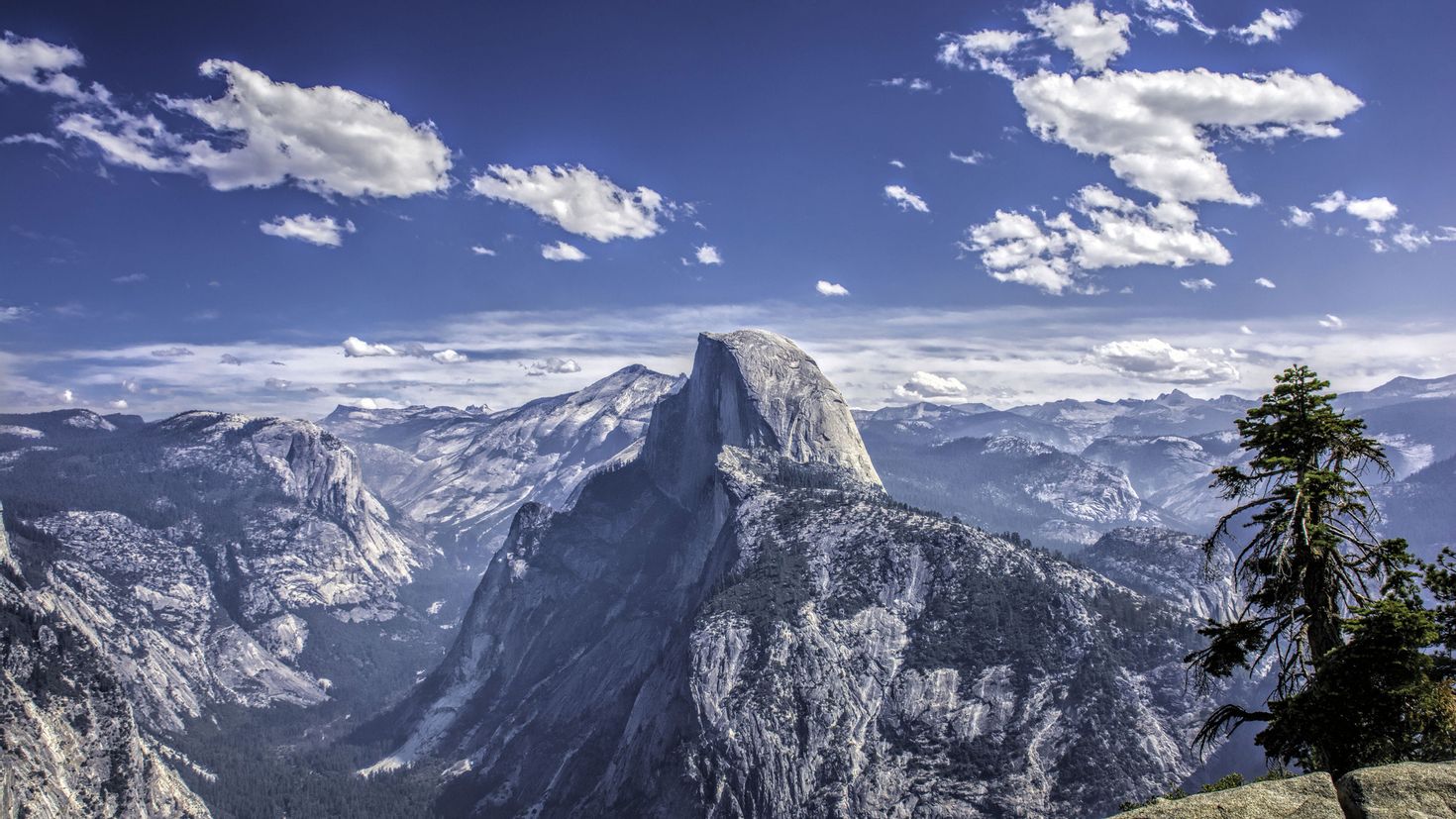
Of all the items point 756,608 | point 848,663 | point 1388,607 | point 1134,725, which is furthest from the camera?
point 756,608

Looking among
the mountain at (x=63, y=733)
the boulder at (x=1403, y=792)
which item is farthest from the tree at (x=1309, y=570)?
the mountain at (x=63, y=733)

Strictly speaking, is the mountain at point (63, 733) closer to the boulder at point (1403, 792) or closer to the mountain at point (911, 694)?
the mountain at point (911, 694)

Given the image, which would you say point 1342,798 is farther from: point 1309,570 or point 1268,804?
point 1309,570

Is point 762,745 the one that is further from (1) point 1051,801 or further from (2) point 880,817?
(1) point 1051,801

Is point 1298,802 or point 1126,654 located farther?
point 1126,654

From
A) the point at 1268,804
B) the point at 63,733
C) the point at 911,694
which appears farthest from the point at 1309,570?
the point at 63,733

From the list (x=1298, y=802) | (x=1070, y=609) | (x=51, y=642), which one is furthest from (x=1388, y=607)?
(x=51, y=642)

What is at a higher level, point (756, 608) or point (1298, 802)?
point (1298, 802)
